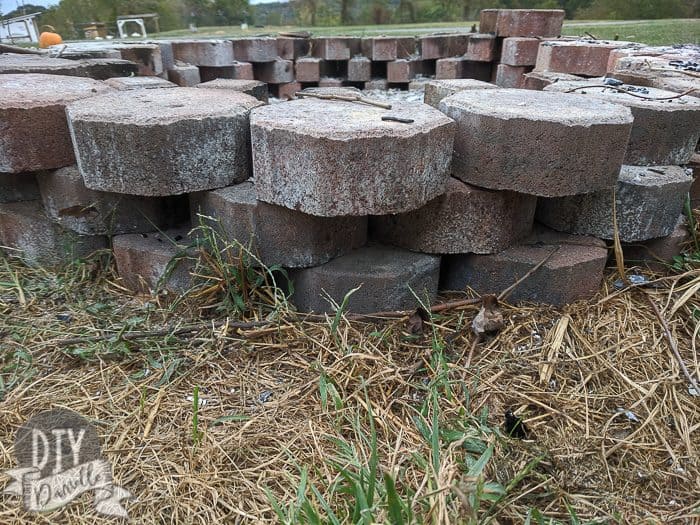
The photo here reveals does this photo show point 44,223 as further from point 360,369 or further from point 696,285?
point 696,285

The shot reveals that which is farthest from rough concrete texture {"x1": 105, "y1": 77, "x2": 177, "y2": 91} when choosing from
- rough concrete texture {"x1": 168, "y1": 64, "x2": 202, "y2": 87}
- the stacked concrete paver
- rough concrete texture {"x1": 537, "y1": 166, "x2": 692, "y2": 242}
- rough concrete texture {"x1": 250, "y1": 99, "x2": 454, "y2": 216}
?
rough concrete texture {"x1": 168, "y1": 64, "x2": 202, "y2": 87}

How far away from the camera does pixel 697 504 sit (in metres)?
1.63

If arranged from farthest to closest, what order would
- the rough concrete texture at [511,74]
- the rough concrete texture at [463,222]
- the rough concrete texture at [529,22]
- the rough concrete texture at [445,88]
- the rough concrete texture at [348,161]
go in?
the rough concrete texture at [511,74]
the rough concrete texture at [529,22]
the rough concrete texture at [445,88]
the rough concrete texture at [463,222]
the rough concrete texture at [348,161]

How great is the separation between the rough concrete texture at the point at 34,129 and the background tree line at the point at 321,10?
27.1 metres

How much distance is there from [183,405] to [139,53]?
477 cm

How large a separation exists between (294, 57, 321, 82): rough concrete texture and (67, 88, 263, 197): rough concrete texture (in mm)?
6704

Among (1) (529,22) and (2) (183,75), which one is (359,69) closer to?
(1) (529,22)

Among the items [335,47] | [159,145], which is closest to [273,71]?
[335,47]

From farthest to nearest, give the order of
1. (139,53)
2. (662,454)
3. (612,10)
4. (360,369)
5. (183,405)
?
1. (612,10)
2. (139,53)
3. (360,369)
4. (183,405)
5. (662,454)

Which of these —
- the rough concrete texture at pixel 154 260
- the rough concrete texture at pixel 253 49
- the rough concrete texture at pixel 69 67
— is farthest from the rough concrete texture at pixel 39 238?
the rough concrete texture at pixel 253 49

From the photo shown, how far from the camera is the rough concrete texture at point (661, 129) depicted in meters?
2.51

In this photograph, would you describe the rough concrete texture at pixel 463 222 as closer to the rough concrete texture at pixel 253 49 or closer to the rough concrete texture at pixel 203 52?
the rough concrete texture at pixel 203 52

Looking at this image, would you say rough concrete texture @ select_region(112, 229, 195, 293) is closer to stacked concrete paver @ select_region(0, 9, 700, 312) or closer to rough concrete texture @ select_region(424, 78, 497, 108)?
stacked concrete paver @ select_region(0, 9, 700, 312)

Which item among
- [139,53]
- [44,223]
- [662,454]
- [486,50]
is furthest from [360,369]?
[486,50]
